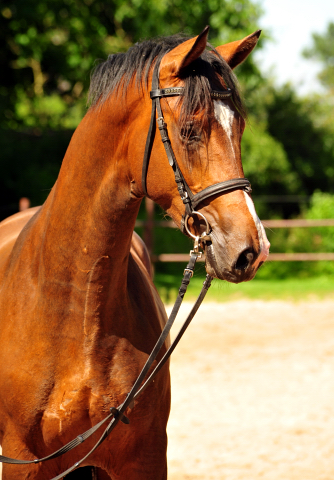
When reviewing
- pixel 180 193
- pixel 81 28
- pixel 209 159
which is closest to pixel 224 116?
pixel 209 159

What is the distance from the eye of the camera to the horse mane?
1.62 m

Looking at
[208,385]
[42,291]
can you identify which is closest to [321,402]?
[208,385]

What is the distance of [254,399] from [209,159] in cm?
393

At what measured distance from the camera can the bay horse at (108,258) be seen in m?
1.65

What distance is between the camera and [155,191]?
5.70 ft

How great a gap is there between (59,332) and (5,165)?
1083cm

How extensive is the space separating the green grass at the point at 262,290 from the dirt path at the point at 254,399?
4.30 feet

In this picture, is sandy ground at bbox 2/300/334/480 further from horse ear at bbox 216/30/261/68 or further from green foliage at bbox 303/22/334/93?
green foliage at bbox 303/22/334/93

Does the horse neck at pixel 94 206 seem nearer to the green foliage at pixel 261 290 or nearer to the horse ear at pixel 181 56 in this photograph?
the horse ear at pixel 181 56

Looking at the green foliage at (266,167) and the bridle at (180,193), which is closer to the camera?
the bridle at (180,193)

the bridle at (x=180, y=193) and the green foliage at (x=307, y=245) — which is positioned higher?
the bridle at (x=180, y=193)

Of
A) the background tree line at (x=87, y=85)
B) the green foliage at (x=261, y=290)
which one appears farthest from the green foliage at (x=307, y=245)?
the green foliage at (x=261, y=290)

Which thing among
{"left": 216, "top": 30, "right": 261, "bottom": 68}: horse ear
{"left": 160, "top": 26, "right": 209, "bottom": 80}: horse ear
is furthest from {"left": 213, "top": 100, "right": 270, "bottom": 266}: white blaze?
{"left": 216, "top": 30, "right": 261, "bottom": 68}: horse ear

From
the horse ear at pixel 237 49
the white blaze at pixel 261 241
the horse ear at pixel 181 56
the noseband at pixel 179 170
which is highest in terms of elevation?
the horse ear at pixel 237 49
